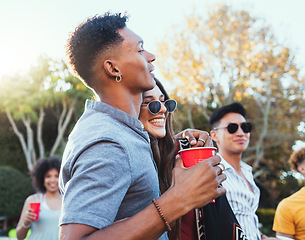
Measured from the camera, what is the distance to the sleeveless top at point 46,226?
4.48 meters

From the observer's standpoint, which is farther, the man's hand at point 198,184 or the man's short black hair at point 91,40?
the man's short black hair at point 91,40

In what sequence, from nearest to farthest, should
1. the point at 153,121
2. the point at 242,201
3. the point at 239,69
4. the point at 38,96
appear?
the point at 153,121
the point at 242,201
the point at 239,69
the point at 38,96

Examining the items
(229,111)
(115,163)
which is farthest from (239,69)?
(115,163)

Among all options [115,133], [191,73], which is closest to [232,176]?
[115,133]

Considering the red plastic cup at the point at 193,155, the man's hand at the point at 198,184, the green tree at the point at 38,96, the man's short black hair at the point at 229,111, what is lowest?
the man's hand at the point at 198,184

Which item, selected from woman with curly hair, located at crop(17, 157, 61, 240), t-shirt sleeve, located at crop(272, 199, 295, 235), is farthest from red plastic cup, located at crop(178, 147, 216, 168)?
woman with curly hair, located at crop(17, 157, 61, 240)

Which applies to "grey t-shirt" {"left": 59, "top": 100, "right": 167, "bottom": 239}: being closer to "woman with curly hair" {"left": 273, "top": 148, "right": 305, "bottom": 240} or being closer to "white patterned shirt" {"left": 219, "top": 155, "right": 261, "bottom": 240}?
"white patterned shirt" {"left": 219, "top": 155, "right": 261, "bottom": 240}

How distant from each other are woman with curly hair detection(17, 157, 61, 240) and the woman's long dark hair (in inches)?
101

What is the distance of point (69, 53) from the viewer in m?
1.69

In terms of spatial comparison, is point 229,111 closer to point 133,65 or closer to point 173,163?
point 173,163

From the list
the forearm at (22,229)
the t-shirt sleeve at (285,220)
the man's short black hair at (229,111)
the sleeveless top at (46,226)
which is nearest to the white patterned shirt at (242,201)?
the t-shirt sleeve at (285,220)

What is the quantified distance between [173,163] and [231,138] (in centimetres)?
220

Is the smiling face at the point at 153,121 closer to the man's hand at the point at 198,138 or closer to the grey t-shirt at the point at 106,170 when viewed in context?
the man's hand at the point at 198,138

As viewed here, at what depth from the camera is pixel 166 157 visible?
2416 millimetres
